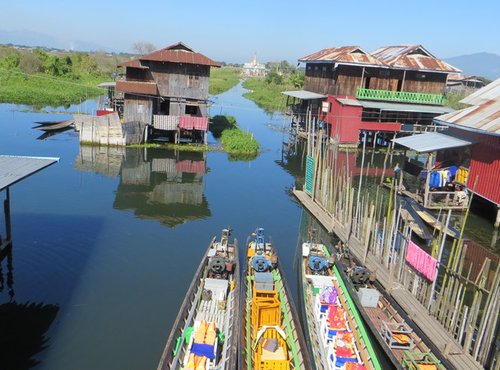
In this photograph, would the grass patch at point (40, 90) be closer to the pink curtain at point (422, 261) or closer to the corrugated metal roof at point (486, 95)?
the corrugated metal roof at point (486, 95)

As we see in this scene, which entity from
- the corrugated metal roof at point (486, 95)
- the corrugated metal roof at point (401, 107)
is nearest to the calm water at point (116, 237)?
the corrugated metal roof at point (401, 107)

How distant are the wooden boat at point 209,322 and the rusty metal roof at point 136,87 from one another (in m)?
24.4

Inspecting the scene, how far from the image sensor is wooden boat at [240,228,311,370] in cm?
1113

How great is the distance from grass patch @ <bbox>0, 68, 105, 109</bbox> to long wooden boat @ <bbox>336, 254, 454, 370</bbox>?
167 ft

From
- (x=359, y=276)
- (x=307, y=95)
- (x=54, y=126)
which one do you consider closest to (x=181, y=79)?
(x=307, y=95)

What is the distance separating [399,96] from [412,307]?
31.2 meters

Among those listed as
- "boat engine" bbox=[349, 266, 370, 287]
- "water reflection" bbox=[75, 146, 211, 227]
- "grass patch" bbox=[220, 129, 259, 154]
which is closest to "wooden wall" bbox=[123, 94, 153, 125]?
"water reflection" bbox=[75, 146, 211, 227]

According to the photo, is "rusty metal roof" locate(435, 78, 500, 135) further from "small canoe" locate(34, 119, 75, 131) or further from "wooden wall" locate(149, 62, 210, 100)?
"small canoe" locate(34, 119, 75, 131)

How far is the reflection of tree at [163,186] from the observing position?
2500 centimetres

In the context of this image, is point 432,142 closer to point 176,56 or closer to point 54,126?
point 176,56

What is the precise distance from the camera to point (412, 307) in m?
14.6

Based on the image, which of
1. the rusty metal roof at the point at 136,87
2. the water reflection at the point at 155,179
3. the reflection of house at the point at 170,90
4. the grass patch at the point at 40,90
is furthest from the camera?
the grass patch at the point at 40,90

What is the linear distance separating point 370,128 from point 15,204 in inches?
1187

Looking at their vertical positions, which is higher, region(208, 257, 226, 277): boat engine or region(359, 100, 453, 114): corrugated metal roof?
region(359, 100, 453, 114): corrugated metal roof
